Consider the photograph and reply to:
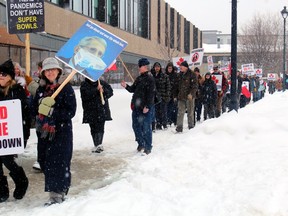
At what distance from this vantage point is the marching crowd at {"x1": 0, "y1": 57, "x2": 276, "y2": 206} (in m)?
5.09

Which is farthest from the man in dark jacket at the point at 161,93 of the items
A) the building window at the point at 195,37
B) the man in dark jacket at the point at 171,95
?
the building window at the point at 195,37

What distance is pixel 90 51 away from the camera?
564 centimetres

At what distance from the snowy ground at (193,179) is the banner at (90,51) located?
1435 millimetres

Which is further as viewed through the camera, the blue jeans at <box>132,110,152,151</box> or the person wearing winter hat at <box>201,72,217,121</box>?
the person wearing winter hat at <box>201,72,217,121</box>

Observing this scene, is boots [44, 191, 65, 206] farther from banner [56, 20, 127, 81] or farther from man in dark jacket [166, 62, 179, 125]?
man in dark jacket [166, 62, 179, 125]

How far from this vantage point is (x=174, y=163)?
5746mm

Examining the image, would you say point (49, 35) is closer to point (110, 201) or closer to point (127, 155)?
point (127, 155)

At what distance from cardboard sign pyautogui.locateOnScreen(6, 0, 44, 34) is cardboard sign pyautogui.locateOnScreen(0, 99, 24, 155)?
3725 millimetres

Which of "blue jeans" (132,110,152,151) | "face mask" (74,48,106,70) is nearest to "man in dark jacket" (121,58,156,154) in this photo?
"blue jeans" (132,110,152,151)

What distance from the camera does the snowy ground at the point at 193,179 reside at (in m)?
4.38

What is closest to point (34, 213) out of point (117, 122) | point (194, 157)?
point (194, 157)

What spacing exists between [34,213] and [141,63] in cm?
423

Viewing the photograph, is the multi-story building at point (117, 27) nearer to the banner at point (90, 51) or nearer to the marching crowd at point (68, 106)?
the marching crowd at point (68, 106)

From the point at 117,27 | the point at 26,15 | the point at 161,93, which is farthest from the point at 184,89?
the point at 117,27
